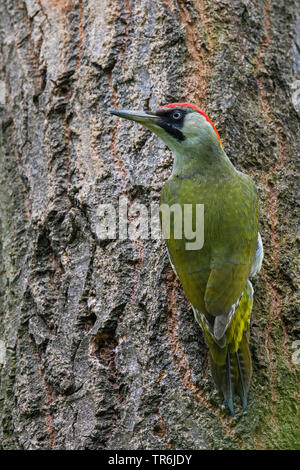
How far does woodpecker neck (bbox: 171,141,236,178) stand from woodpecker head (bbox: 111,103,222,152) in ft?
0.07

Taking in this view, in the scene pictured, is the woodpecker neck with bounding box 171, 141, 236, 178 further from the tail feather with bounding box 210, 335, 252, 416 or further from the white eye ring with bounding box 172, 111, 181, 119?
the tail feather with bounding box 210, 335, 252, 416

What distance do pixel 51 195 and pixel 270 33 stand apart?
146cm

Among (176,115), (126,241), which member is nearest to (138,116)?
(176,115)

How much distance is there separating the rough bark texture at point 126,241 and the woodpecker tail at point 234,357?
54 millimetres

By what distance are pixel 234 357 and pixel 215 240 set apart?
0.54 m

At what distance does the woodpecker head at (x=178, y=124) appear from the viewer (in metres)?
3.11

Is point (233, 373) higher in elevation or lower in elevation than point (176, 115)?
lower

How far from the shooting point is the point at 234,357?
2891mm

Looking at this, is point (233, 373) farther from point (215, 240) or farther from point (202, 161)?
point (202, 161)

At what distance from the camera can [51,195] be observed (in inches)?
131

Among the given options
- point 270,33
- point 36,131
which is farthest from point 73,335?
point 270,33

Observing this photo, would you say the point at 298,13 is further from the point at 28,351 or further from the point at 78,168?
the point at 28,351

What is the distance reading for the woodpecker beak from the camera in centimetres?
309
